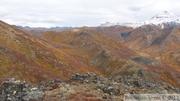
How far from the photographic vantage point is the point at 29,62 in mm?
155250

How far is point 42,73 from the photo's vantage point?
137500 mm

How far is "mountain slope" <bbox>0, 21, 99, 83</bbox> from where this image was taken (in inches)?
5187

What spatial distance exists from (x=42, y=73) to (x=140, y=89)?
7852 cm

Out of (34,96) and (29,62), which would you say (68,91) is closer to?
(34,96)

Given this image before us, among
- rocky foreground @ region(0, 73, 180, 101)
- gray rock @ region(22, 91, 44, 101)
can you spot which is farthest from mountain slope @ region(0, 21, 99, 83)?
gray rock @ region(22, 91, 44, 101)

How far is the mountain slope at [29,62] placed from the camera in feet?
432

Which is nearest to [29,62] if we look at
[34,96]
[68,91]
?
[68,91]

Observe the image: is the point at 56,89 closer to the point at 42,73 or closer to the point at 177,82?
the point at 42,73

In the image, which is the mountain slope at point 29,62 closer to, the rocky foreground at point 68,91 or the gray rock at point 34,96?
the rocky foreground at point 68,91

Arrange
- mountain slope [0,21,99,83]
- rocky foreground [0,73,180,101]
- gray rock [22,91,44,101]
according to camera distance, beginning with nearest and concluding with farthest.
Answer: gray rock [22,91,44,101]
rocky foreground [0,73,180,101]
mountain slope [0,21,99,83]

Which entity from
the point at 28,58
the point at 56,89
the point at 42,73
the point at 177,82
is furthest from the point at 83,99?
the point at 177,82

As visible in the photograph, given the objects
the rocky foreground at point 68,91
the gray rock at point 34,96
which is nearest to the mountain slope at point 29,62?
the rocky foreground at point 68,91

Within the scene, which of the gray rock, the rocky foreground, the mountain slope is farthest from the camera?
the mountain slope

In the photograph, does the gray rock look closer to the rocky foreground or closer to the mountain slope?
the rocky foreground
